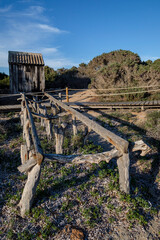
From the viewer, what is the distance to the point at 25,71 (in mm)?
13828

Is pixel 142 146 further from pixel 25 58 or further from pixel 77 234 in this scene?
pixel 25 58

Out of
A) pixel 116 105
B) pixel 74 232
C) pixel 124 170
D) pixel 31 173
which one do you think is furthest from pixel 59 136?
pixel 116 105

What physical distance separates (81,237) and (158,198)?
221 centimetres

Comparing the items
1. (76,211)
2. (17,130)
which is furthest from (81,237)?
(17,130)

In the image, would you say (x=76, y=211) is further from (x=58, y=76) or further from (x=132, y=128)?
(x=58, y=76)

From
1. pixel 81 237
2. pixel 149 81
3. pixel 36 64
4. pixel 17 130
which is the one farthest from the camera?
pixel 36 64

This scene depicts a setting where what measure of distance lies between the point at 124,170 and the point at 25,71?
42.8 ft

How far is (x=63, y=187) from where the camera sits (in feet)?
13.0

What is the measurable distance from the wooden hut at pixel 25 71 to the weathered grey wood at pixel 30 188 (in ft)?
40.4

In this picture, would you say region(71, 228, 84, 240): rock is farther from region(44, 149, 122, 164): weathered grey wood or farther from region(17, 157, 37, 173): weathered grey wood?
region(17, 157, 37, 173): weathered grey wood

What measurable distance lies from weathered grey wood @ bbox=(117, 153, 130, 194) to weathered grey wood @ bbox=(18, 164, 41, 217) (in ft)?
5.27

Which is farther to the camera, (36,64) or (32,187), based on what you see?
(36,64)

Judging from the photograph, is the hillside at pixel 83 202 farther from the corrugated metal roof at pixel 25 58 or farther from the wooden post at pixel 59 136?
the corrugated metal roof at pixel 25 58

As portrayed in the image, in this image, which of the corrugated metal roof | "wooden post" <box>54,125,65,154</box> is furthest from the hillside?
the corrugated metal roof
